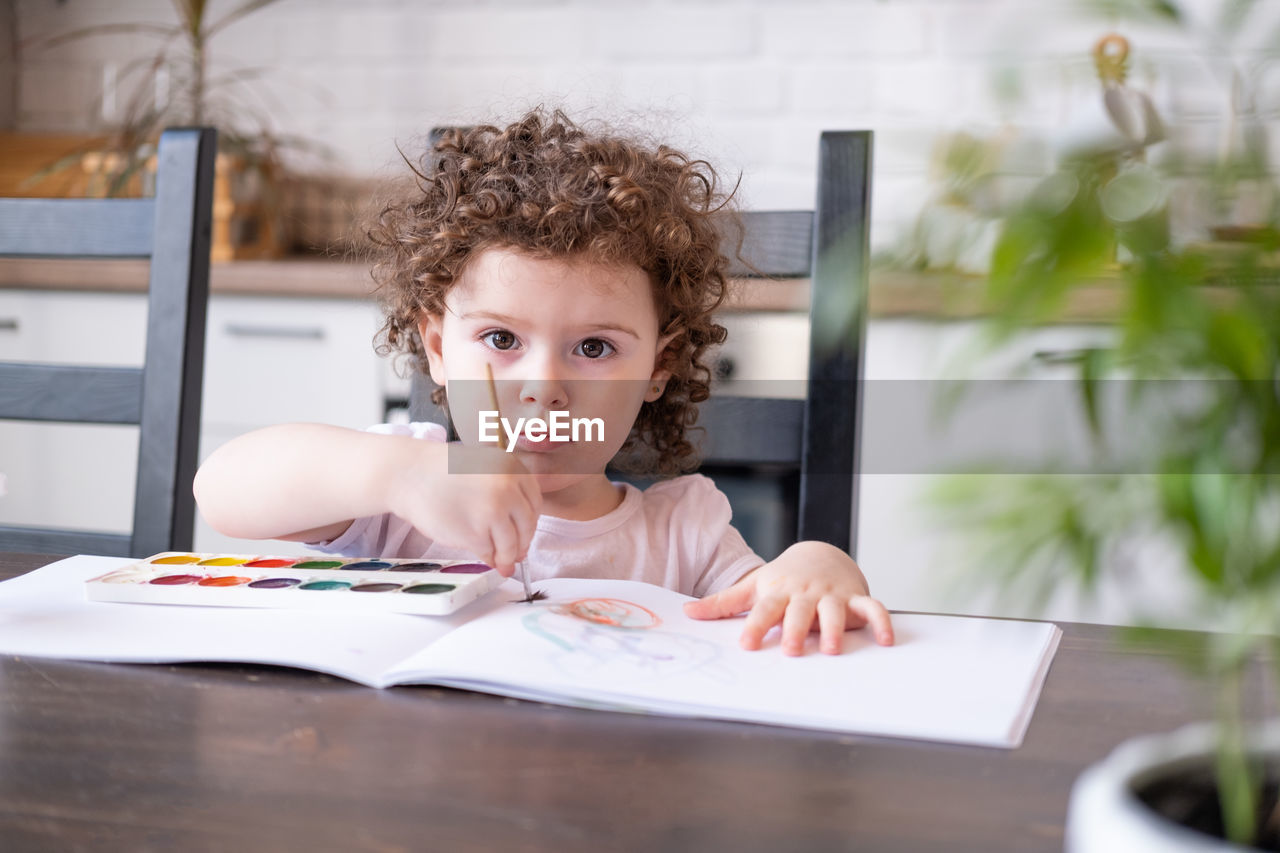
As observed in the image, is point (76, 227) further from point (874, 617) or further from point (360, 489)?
point (874, 617)

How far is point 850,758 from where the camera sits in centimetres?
49

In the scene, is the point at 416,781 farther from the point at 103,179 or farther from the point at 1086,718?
the point at 103,179

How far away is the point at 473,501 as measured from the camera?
2.49 ft

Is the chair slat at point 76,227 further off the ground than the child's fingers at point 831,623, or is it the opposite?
Result: the chair slat at point 76,227

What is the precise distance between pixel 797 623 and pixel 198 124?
6.89 ft

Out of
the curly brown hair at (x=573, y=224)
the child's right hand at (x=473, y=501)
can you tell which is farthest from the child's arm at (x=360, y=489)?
the curly brown hair at (x=573, y=224)

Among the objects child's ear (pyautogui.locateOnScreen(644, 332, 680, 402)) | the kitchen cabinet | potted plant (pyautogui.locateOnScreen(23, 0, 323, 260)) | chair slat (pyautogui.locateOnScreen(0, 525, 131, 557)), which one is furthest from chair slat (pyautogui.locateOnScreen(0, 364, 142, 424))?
potted plant (pyautogui.locateOnScreen(23, 0, 323, 260))

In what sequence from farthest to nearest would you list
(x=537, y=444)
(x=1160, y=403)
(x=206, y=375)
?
(x=206, y=375) → (x=537, y=444) → (x=1160, y=403)

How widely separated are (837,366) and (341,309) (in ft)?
4.08

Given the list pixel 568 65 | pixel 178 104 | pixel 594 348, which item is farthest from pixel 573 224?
pixel 178 104

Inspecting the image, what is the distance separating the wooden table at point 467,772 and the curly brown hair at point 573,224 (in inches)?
19.0

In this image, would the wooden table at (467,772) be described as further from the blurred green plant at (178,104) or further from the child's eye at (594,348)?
the blurred green plant at (178,104)

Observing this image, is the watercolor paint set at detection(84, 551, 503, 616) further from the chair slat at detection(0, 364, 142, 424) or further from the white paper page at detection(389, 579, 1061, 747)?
the chair slat at detection(0, 364, 142, 424)

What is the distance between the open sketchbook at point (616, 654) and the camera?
0.55 m
